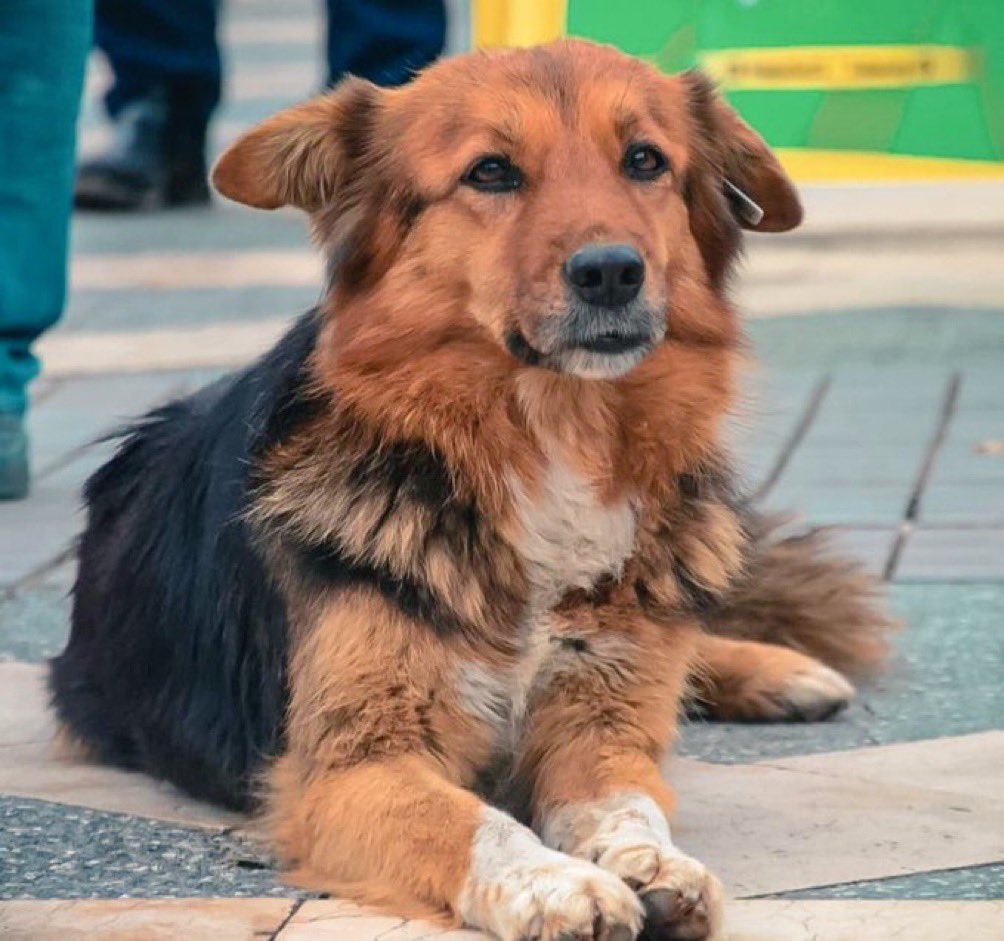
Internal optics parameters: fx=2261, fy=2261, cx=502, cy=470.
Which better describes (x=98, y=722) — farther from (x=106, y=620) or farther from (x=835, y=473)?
(x=835, y=473)

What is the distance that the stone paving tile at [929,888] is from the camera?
3.35m

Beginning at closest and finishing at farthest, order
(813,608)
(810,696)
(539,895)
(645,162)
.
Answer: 1. (539,895)
2. (645,162)
3. (810,696)
4. (813,608)

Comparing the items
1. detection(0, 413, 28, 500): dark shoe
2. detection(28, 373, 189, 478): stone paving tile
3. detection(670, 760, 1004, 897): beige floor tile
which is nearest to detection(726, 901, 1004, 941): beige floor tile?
detection(670, 760, 1004, 897): beige floor tile

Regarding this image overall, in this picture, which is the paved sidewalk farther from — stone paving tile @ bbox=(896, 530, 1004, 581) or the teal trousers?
the teal trousers

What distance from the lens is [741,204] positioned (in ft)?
13.4

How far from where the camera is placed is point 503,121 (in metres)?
3.70

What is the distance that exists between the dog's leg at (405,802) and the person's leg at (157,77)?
257 inches

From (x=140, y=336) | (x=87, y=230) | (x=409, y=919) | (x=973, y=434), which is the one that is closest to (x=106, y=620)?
(x=409, y=919)

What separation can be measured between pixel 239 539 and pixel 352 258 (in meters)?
0.51

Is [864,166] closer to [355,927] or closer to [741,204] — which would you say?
[741,204]

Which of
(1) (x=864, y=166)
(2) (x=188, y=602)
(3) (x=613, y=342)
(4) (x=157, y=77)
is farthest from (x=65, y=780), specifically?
(4) (x=157, y=77)

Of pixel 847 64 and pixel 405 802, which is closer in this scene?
pixel 405 802

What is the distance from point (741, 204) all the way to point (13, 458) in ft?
8.17

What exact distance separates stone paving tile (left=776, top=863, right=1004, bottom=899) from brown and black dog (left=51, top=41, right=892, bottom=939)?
27 centimetres
